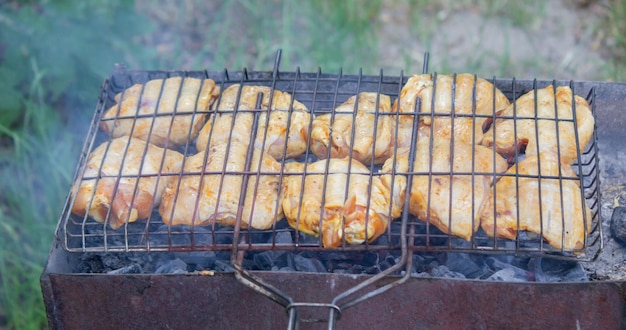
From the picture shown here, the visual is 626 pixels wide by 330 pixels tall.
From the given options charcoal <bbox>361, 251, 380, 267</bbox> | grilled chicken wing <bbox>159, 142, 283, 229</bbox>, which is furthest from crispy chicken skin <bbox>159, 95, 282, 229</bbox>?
charcoal <bbox>361, 251, 380, 267</bbox>

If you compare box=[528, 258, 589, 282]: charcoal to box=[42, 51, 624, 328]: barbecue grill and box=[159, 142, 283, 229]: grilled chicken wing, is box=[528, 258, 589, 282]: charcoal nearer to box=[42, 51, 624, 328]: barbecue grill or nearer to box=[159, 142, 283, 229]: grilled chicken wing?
box=[42, 51, 624, 328]: barbecue grill

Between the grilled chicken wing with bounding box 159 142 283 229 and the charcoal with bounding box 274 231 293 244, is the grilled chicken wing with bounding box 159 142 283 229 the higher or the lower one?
the higher one

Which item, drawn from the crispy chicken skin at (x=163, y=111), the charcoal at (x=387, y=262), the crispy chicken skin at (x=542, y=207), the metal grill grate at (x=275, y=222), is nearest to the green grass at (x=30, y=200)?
the metal grill grate at (x=275, y=222)

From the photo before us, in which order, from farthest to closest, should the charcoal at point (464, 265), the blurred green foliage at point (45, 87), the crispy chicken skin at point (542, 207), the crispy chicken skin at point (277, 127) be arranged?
the blurred green foliage at point (45, 87) < the crispy chicken skin at point (277, 127) < the charcoal at point (464, 265) < the crispy chicken skin at point (542, 207)

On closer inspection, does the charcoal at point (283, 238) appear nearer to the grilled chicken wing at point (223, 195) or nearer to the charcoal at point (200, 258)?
the grilled chicken wing at point (223, 195)

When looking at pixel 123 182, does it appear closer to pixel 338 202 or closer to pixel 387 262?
pixel 338 202

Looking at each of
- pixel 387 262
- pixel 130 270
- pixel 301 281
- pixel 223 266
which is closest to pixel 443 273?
pixel 387 262

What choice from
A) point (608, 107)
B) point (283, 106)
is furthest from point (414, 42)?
point (283, 106)
